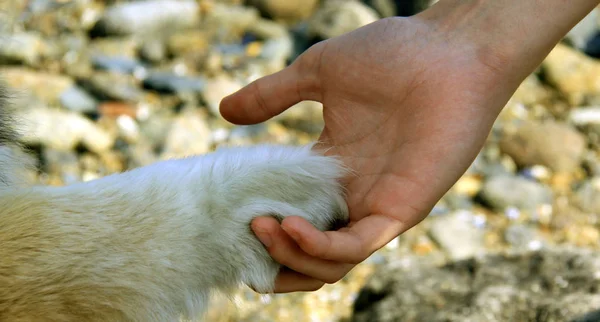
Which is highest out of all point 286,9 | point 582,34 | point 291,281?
point 291,281

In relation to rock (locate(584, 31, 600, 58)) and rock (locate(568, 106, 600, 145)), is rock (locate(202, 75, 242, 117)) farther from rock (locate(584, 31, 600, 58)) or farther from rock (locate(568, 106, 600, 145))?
rock (locate(584, 31, 600, 58))

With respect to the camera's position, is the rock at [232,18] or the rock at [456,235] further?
the rock at [232,18]

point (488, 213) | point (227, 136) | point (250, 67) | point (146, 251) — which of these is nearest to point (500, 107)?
point (146, 251)

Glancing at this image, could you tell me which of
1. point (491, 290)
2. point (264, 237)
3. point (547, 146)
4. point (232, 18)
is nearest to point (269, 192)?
point (264, 237)

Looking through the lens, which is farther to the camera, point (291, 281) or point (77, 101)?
point (77, 101)

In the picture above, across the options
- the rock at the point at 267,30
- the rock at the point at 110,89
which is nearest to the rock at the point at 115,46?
the rock at the point at 110,89

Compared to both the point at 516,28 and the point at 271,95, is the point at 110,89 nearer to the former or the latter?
the point at 271,95

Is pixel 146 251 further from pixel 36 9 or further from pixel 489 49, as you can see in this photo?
pixel 36 9

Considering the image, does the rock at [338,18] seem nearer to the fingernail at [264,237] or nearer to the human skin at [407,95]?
the human skin at [407,95]
